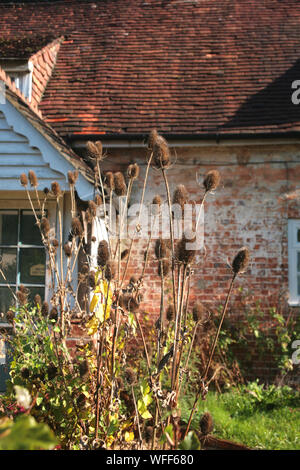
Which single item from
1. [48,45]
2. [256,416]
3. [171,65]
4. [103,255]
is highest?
[48,45]

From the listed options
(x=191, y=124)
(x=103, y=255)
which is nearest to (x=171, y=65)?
(x=191, y=124)

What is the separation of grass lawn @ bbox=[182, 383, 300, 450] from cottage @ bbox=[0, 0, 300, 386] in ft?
3.87

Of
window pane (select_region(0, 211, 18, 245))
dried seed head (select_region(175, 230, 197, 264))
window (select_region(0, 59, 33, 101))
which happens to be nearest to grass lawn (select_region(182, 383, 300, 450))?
dried seed head (select_region(175, 230, 197, 264))

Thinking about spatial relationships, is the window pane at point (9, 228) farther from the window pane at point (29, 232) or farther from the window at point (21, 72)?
the window at point (21, 72)

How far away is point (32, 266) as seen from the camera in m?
7.04

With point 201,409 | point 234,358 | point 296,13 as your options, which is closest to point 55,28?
point 296,13

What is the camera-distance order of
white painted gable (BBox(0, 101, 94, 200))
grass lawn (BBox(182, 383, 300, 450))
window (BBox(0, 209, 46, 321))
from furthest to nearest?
1. window (BBox(0, 209, 46, 321))
2. white painted gable (BBox(0, 101, 94, 200))
3. grass lawn (BBox(182, 383, 300, 450))

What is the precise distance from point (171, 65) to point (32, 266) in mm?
4492

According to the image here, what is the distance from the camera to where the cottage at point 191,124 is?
23.0 ft

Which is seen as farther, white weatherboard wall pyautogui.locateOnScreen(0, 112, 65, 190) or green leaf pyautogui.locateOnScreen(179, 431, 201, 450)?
white weatherboard wall pyautogui.locateOnScreen(0, 112, 65, 190)

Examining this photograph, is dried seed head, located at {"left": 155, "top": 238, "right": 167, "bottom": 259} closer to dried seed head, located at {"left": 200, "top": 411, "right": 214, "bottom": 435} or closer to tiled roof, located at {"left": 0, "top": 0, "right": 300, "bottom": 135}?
dried seed head, located at {"left": 200, "top": 411, "right": 214, "bottom": 435}

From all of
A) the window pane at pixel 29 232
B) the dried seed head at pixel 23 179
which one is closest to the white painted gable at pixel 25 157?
the window pane at pixel 29 232

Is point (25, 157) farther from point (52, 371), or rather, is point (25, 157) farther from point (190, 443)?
point (190, 443)

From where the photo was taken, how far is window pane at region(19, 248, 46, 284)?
7.02m
